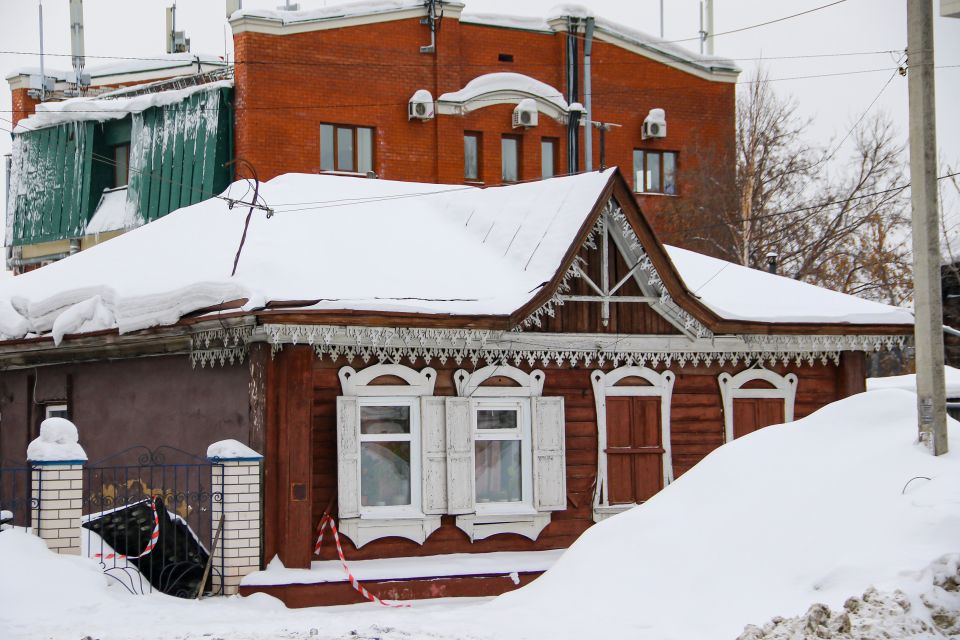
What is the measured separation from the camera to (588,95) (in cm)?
3300

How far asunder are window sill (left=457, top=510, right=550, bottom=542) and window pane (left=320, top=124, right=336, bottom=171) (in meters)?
16.1

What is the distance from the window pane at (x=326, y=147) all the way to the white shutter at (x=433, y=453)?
52.1 ft

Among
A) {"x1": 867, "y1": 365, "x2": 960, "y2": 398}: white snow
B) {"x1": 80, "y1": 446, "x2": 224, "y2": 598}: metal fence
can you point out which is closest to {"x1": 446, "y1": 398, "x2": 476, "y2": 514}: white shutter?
{"x1": 80, "y1": 446, "x2": 224, "y2": 598}: metal fence

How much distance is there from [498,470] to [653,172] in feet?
68.0

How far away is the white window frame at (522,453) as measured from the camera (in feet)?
50.5

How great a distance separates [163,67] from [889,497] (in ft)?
94.7

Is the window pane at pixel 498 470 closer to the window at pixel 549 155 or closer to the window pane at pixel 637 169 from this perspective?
the window at pixel 549 155

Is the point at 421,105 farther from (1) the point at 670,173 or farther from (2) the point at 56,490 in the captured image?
(2) the point at 56,490

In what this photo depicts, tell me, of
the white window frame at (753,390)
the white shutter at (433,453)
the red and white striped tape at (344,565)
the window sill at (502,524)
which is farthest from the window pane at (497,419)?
the white window frame at (753,390)

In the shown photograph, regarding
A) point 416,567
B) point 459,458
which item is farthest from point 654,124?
point 416,567

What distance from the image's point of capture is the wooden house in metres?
14.3

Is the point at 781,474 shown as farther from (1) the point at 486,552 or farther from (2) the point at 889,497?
(1) the point at 486,552

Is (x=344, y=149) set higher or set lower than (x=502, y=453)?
higher

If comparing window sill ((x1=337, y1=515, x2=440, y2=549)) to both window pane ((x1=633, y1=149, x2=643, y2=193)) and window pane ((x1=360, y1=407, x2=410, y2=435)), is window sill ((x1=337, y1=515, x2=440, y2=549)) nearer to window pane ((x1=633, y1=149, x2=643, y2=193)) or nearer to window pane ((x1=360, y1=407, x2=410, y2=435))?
window pane ((x1=360, y1=407, x2=410, y2=435))
